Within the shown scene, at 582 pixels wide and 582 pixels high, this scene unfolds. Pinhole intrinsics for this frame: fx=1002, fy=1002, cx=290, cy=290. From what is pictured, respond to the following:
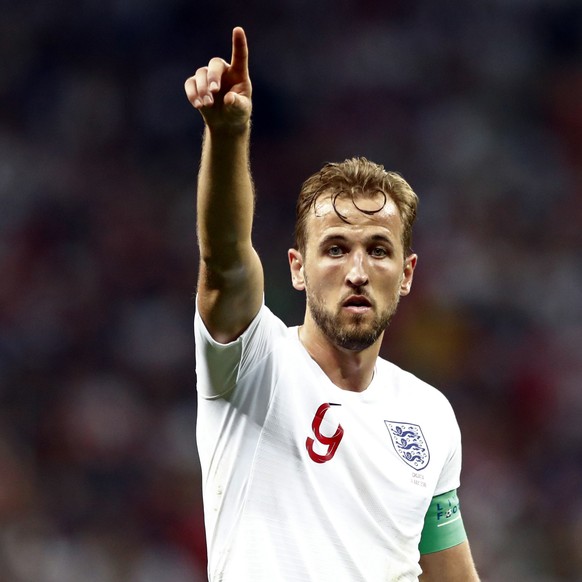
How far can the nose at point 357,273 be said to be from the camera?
328 centimetres

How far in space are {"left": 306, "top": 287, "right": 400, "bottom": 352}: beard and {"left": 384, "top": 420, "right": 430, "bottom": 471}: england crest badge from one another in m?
0.30

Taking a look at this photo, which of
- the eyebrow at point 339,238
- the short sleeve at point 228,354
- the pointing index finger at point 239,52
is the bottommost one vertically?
the short sleeve at point 228,354

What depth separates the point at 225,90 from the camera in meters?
2.69

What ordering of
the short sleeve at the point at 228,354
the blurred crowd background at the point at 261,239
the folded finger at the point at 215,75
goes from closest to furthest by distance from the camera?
the folded finger at the point at 215,75 → the short sleeve at the point at 228,354 → the blurred crowd background at the point at 261,239

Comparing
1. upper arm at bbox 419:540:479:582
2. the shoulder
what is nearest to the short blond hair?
the shoulder

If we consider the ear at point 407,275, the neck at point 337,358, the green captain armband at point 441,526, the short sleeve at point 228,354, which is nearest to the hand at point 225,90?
the short sleeve at point 228,354

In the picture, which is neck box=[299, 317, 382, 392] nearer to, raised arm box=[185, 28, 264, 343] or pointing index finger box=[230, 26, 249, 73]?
raised arm box=[185, 28, 264, 343]

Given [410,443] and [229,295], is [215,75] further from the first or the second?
[410,443]

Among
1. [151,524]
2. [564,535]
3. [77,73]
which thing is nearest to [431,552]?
[151,524]

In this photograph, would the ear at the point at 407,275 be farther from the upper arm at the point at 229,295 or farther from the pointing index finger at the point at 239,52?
the pointing index finger at the point at 239,52

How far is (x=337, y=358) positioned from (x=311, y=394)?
9.8 inches

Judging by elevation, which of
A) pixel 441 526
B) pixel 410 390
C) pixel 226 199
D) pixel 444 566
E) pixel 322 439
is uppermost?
pixel 226 199

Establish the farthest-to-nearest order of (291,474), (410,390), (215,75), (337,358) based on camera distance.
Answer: (410,390) → (337,358) → (291,474) → (215,75)

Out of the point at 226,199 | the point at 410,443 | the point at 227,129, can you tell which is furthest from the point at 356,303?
the point at 227,129
